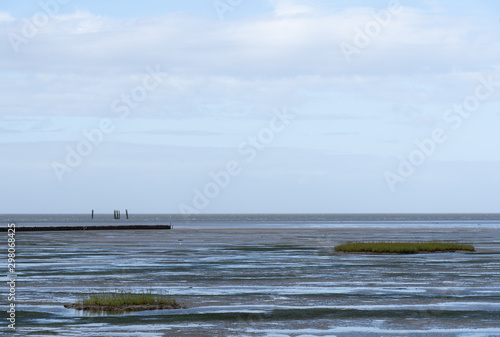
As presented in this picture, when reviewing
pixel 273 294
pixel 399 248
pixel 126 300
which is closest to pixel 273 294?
pixel 273 294

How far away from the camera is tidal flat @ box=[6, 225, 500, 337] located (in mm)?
22438

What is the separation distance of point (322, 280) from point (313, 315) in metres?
11.3

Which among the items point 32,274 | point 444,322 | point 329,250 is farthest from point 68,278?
point 329,250

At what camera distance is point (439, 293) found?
30.7m

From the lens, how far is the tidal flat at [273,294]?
22438 mm

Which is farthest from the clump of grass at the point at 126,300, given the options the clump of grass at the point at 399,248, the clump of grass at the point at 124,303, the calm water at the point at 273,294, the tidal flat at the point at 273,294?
the clump of grass at the point at 399,248

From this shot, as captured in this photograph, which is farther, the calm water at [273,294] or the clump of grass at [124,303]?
the clump of grass at [124,303]

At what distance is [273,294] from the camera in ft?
100

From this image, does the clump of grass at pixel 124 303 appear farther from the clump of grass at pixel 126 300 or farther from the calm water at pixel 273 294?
the calm water at pixel 273 294

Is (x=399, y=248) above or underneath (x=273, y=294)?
above

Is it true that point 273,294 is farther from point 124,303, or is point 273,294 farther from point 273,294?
point 124,303

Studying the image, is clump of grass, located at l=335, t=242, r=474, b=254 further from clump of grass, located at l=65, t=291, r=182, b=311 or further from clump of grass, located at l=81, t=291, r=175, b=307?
clump of grass, located at l=65, t=291, r=182, b=311

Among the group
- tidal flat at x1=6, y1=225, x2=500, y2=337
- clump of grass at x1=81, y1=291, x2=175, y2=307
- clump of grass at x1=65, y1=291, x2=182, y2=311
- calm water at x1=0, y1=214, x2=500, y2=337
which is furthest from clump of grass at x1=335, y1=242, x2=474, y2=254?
clump of grass at x1=65, y1=291, x2=182, y2=311

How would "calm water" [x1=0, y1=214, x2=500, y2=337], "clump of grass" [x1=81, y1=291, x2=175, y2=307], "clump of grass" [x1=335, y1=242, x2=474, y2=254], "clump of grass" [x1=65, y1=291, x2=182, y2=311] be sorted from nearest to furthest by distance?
1. "calm water" [x1=0, y1=214, x2=500, y2=337]
2. "clump of grass" [x1=65, y1=291, x2=182, y2=311]
3. "clump of grass" [x1=81, y1=291, x2=175, y2=307]
4. "clump of grass" [x1=335, y1=242, x2=474, y2=254]
